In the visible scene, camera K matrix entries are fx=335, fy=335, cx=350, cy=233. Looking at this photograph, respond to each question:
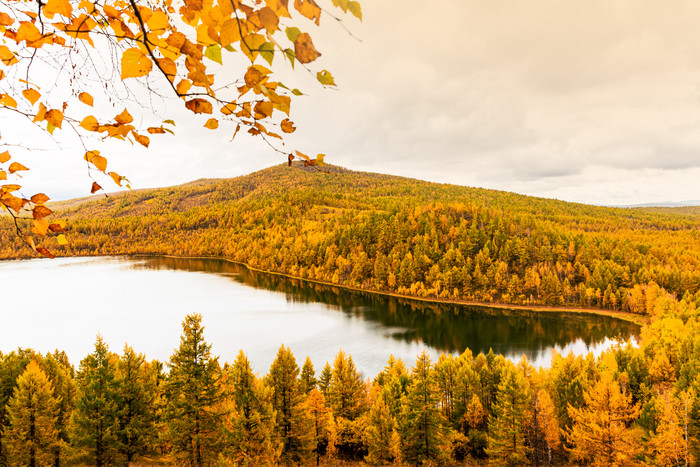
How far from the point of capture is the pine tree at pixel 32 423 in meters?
18.1

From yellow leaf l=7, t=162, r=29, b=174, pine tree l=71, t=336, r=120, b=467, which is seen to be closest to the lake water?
pine tree l=71, t=336, r=120, b=467

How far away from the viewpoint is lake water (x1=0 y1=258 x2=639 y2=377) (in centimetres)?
4681

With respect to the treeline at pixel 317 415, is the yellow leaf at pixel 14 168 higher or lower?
higher

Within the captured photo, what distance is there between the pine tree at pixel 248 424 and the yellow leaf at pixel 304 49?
19.9 m

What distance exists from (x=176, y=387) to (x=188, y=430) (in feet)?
7.31

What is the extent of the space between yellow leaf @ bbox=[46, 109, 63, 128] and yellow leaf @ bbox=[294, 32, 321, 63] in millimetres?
1251

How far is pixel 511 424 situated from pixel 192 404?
2025 cm

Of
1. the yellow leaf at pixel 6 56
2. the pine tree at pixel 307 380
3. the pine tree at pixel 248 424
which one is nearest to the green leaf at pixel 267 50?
the yellow leaf at pixel 6 56

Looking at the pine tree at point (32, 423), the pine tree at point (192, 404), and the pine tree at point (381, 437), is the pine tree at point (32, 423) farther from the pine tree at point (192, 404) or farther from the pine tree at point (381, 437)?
the pine tree at point (381, 437)

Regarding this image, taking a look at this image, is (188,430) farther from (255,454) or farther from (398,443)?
(398,443)

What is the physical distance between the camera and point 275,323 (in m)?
58.0

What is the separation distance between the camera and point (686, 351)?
29562mm

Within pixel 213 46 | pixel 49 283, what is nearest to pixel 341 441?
pixel 213 46

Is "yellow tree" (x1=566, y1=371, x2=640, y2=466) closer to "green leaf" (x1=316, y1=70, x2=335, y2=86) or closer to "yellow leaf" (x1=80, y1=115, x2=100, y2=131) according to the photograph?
"green leaf" (x1=316, y1=70, x2=335, y2=86)
